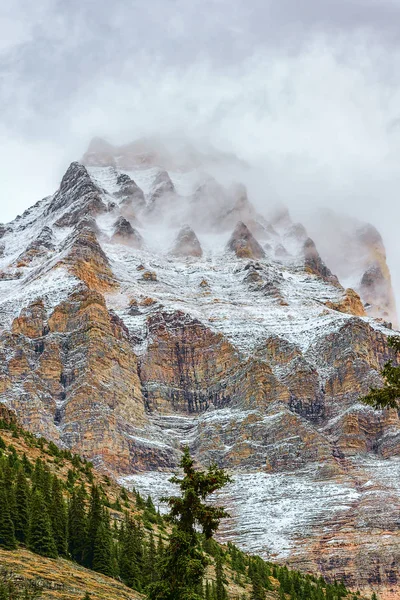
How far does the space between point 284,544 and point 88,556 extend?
81.9 metres

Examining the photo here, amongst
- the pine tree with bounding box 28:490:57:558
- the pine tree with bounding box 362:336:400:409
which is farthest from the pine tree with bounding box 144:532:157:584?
the pine tree with bounding box 362:336:400:409

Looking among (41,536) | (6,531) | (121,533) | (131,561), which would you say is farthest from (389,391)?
(121,533)

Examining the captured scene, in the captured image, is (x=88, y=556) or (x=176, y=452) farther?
(x=176, y=452)

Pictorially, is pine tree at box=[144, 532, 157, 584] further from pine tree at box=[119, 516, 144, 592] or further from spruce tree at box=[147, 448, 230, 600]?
spruce tree at box=[147, 448, 230, 600]

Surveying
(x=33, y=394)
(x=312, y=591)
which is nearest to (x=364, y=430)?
(x=33, y=394)

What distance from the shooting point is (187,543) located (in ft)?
118

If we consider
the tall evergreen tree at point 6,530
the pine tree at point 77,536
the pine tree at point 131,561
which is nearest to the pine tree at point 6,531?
the tall evergreen tree at point 6,530

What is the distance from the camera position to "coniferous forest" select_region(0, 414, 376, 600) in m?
36.2

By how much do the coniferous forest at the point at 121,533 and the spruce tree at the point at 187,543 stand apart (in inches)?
1.8

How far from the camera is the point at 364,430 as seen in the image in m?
174

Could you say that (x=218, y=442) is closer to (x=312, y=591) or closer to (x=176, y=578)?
(x=312, y=591)

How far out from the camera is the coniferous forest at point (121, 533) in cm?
3625

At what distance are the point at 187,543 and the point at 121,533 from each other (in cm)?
3372

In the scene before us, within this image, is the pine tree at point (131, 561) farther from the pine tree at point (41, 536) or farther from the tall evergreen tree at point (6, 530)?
the tall evergreen tree at point (6, 530)
